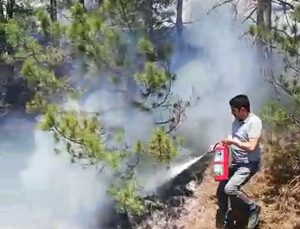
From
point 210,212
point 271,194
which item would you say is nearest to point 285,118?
point 271,194

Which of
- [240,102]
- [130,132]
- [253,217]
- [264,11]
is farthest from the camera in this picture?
[264,11]

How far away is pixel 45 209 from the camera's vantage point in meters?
8.78

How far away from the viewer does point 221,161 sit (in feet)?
22.7

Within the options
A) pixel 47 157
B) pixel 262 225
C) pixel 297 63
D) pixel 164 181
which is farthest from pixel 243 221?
pixel 47 157

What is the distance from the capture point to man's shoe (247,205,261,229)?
7.17 metres

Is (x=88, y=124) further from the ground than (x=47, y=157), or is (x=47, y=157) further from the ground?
(x=88, y=124)

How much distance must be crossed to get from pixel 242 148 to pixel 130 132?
1.54 m

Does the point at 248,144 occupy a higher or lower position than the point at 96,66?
lower

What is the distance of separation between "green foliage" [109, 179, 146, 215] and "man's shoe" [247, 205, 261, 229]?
1265 millimetres

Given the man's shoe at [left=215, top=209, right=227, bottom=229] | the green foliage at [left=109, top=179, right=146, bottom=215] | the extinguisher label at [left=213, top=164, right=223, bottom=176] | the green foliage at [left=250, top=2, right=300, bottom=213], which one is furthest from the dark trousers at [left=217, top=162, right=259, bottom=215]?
the green foliage at [left=109, top=179, right=146, bottom=215]

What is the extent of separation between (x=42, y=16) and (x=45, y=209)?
289 centimetres

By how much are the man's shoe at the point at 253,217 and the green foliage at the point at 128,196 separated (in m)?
1.27

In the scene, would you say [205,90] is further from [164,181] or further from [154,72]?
[154,72]

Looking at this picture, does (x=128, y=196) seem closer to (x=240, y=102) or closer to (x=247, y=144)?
(x=247, y=144)
